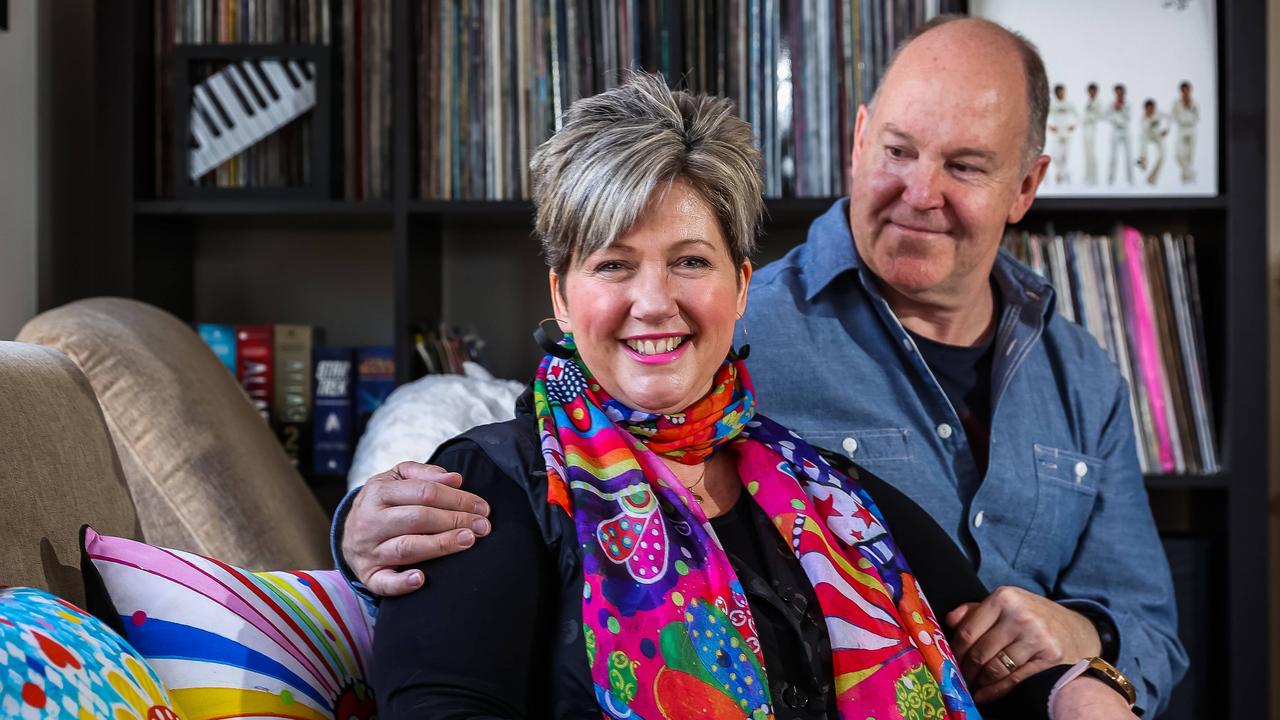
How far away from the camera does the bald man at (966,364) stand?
164 centimetres

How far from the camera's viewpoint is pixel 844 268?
1.70 m

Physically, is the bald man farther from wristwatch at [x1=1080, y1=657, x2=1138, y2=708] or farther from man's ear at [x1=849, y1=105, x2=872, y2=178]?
wristwatch at [x1=1080, y1=657, x2=1138, y2=708]

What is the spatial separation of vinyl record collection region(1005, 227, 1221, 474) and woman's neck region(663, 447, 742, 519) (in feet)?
4.08

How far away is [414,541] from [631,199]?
391 mm

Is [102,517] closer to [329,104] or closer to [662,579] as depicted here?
[662,579]

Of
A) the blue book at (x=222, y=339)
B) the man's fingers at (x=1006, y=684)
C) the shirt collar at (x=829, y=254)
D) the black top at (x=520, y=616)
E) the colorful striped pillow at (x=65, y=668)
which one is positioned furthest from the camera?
the blue book at (x=222, y=339)

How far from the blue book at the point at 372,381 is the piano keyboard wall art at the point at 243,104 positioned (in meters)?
0.51

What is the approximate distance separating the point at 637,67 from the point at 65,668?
5.92ft

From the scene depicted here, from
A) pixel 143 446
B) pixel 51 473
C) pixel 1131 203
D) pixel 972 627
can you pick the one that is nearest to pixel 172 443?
pixel 143 446

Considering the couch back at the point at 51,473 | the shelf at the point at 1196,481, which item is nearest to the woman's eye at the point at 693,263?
the couch back at the point at 51,473

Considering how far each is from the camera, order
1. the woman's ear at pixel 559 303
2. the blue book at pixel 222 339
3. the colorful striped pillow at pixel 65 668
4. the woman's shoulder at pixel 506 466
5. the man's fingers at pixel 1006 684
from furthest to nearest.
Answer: the blue book at pixel 222 339
the man's fingers at pixel 1006 684
the woman's ear at pixel 559 303
the woman's shoulder at pixel 506 466
the colorful striped pillow at pixel 65 668

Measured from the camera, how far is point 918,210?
5.49 ft

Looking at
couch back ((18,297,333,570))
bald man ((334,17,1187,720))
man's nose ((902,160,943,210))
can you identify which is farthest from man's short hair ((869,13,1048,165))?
couch back ((18,297,333,570))

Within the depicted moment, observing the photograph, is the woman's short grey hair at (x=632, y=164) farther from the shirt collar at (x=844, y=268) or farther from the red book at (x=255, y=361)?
the red book at (x=255, y=361)
